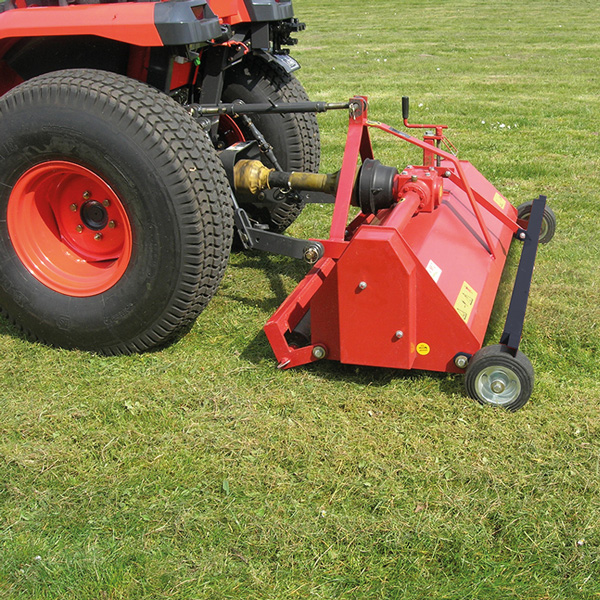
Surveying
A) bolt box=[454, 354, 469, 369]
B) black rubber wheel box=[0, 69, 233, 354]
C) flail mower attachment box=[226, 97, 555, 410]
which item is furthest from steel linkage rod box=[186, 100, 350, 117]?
bolt box=[454, 354, 469, 369]

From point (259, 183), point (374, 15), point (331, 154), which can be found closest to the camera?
point (259, 183)

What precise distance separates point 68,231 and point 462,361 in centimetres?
189

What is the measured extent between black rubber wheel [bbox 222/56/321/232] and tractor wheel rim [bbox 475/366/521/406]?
1593 millimetres

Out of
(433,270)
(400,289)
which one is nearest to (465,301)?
(433,270)

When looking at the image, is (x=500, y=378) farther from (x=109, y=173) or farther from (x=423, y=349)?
(x=109, y=173)

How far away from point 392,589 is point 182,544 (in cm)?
65

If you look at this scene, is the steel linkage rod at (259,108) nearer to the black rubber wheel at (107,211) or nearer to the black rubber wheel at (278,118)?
the black rubber wheel at (107,211)

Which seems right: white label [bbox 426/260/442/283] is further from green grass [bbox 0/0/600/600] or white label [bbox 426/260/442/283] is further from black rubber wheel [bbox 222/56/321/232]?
black rubber wheel [bbox 222/56/321/232]

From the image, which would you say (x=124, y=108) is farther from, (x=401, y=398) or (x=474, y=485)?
(x=474, y=485)

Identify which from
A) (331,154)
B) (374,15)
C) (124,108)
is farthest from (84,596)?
(374,15)

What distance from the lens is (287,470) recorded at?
246 centimetres

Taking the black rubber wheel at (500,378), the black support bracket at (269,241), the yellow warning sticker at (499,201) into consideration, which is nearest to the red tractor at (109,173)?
the black support bracket at (269,241)

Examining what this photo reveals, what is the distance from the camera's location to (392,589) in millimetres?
2010

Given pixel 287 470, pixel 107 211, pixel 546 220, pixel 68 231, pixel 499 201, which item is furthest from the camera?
pixel 546 220
